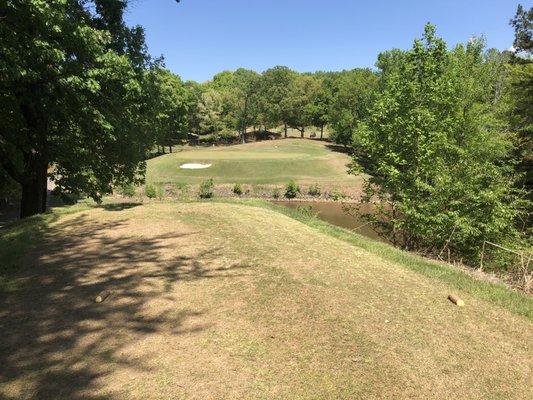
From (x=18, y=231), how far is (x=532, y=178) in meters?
30.3

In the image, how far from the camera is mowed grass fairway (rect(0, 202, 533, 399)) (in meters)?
4.73

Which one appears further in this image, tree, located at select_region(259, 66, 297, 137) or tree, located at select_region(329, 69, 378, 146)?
tree, located at select_region(259, 66, 297, 137)

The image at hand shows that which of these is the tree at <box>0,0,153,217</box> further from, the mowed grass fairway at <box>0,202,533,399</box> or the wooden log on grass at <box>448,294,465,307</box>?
the wooden log on grass at <box>448,294,465,307</box>

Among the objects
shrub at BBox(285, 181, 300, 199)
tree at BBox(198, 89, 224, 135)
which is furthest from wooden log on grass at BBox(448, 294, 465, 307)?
tree at BBox(198, 89, 224, 135)

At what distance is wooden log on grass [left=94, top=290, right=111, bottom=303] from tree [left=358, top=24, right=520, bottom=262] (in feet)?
38.5

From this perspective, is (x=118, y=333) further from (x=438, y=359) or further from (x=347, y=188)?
(x=347, y=188)

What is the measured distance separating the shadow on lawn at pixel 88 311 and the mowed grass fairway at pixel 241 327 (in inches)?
0.9

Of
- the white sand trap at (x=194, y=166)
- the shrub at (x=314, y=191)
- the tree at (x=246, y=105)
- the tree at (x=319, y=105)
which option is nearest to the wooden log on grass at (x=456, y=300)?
the shrub at (x=314, y=191)

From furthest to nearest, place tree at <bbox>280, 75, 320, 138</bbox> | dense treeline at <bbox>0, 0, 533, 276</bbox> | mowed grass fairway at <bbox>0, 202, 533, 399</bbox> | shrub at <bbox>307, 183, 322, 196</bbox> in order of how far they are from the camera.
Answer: tree at <bbox>280, 75, 320, 138</bbox>, shrub at <bbox>307, 183, 322, 196</bbox>, dense treeline at <bbox>0, 0, 533, 276</bbox>, mowed grass fairway at <bbox>0, 202, 533, 399</bbox>

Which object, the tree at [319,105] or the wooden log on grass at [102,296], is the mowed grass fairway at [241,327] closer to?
the wooden log on grass at [102,296]

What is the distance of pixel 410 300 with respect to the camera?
718 cm

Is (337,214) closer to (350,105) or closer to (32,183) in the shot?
(32,183)

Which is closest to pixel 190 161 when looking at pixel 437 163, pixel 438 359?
pixel 437 163

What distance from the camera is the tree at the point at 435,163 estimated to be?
15.7 metres
